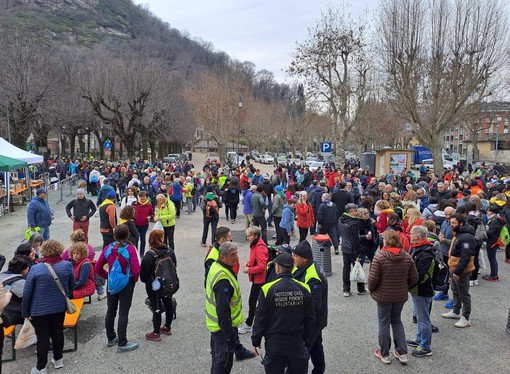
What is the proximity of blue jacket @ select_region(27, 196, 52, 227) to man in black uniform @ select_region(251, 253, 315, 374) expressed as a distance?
6917 mm

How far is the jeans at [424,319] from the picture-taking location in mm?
4668

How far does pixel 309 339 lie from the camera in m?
3.37

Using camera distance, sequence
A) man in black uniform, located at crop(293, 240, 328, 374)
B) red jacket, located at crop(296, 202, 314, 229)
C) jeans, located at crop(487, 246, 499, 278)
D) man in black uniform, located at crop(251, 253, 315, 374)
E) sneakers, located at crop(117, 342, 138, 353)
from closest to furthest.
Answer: man in black uniform, located at crop(251, 253, 315, 374) < man in black uniform, located at crop(293, 240, 328, 374) < sneakers, located at crop(117, 342, 138, 353) < jeans, located at crop(487, 246, 499, 278) < red jacket, located at crop(296, 202, 314, 229)

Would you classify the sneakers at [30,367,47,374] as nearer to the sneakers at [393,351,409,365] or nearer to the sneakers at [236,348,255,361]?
the sneakers at [236,348,255,361]

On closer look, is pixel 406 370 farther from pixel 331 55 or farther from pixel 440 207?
pixel 331 55

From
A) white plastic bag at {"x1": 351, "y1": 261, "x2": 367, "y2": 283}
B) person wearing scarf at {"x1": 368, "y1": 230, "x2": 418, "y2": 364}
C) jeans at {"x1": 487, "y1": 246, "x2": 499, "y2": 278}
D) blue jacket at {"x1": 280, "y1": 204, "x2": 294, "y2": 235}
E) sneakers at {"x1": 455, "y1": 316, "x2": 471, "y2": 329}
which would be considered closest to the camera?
person wearing scarf at {"x1": 368, "y1": 230, "x2": 418, "y2": 364}

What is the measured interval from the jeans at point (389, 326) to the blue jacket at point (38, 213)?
7.37 metres

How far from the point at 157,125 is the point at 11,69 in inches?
558

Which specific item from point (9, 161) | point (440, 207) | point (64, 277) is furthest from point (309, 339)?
point (9, 161)

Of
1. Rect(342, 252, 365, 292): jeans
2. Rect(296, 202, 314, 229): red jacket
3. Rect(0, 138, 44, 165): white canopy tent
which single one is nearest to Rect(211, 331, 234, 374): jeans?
Rect(342, 252, 365, 292): jeans

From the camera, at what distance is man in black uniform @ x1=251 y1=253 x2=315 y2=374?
319cm

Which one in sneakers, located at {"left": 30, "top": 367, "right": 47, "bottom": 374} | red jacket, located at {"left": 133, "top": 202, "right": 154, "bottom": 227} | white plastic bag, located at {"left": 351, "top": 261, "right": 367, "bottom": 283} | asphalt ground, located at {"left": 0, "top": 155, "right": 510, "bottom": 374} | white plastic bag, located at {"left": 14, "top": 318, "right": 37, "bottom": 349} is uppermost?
red jacket, located at {"left": 133, "top": 202, "right": 154, "bottom": 227}

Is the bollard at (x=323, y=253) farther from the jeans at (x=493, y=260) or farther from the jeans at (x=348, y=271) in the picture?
the jeans at (x=493, y=260)

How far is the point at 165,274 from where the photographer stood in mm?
4707
